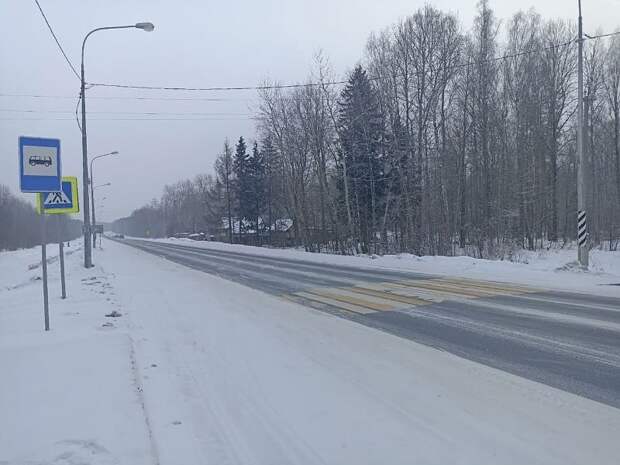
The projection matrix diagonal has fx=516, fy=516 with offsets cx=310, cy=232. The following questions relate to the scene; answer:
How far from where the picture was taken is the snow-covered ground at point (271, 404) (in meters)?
4.14

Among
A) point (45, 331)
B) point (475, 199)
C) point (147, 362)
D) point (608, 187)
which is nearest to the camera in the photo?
point (147, 362)

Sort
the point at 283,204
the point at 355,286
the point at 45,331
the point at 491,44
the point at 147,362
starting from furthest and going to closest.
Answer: the point at 283,204, the point at 491,44, the point at 355,286, the point at 45,331, the point at 147,362

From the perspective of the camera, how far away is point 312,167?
162 ft

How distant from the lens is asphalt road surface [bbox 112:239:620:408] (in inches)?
248

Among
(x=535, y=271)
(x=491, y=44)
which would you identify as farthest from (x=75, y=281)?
(x=491, y=44)

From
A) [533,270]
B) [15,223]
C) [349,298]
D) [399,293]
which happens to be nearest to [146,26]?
[349,298]

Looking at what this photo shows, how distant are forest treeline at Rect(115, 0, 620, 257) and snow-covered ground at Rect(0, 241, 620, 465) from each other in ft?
76.5

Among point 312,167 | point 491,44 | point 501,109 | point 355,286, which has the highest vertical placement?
point 491,44

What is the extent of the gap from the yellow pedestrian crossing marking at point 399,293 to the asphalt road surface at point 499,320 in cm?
2

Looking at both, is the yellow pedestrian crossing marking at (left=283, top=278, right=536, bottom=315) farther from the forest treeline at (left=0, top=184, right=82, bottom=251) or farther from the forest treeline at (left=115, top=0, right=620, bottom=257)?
the forest treeline at (left=0, top=184, right=82, bottom=251)

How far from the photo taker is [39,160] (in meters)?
8.62

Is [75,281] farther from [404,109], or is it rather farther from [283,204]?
[283,204]

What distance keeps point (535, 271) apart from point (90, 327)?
49.8 feet

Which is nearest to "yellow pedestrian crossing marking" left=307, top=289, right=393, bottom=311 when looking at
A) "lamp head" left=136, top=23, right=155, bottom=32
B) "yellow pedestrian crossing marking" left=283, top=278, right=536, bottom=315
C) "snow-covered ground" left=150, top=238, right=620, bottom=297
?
"yellow pedestrian crossing marking" left=283, top=278, right=536, bottom=315
